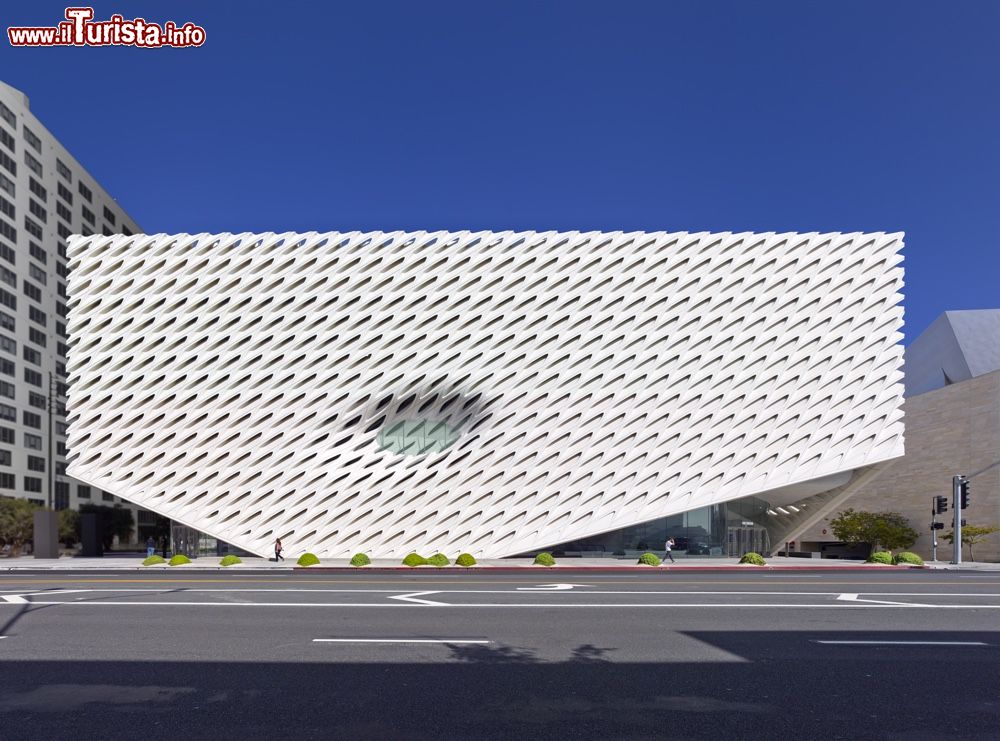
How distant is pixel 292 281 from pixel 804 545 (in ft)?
173

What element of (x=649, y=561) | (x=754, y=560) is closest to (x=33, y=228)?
(x=649, y=561)

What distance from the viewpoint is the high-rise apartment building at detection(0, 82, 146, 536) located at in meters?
76.0

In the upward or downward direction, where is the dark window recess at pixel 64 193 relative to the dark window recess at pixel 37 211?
upward

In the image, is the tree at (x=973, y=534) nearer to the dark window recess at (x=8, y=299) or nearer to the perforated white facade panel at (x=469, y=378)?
the perforated white facade panel at (x=469, y=378)

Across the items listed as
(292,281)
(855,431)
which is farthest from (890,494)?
(292,281)

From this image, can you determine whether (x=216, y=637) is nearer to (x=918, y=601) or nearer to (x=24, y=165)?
(x=918, y=601)

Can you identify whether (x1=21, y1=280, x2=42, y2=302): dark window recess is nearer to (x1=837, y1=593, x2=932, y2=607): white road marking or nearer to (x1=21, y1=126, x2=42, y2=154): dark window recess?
(x1=21, y1=126, x2=42, y2=154): dark window recess

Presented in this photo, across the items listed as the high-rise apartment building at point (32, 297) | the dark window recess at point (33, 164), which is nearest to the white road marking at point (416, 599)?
the high-rise apartment building at point (32, 297)

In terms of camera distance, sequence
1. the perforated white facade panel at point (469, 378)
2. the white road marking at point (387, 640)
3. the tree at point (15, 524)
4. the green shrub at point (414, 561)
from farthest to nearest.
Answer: the tree at point (15, 524), the perforated white facade panel at point (469, 378), the green shrub at point (414, 561), the white road marking at point (387, 640)

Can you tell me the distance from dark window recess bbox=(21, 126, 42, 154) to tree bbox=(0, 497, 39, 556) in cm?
3878

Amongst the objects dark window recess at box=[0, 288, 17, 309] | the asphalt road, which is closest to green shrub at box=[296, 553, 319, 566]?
the asphalt road

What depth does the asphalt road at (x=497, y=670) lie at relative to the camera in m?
6.31

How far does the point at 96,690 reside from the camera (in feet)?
24.3

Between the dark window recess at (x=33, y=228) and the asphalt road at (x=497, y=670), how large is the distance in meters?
77.9
